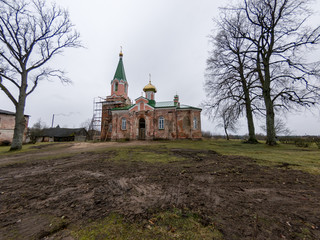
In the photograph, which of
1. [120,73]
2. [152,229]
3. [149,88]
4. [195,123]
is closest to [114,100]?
[120,73]

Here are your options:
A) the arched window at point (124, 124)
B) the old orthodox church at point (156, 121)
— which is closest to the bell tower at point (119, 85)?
the old orthodox church at point (156, 121)

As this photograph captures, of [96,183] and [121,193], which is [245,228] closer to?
[121,193]

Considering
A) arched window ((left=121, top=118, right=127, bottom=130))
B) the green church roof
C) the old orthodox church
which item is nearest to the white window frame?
the old orthodox church

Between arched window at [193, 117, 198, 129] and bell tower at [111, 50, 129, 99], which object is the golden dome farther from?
arched window at [193, 117, 198, 129]

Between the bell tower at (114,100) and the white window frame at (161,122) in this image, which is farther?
the bell tower at (114,100)

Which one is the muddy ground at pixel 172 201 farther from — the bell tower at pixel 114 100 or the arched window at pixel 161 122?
the bell tower at pixel 114 100

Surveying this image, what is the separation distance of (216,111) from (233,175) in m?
12.7

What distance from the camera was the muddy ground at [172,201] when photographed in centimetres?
170

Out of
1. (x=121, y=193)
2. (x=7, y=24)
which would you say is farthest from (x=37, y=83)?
(x=121, y=193)

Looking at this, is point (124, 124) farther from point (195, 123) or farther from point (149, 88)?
point (195, 123)

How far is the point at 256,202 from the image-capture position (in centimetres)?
235

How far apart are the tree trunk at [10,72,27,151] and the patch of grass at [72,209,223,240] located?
15786mm

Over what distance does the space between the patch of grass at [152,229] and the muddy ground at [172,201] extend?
5.2 inches

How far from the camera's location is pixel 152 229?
167cm
